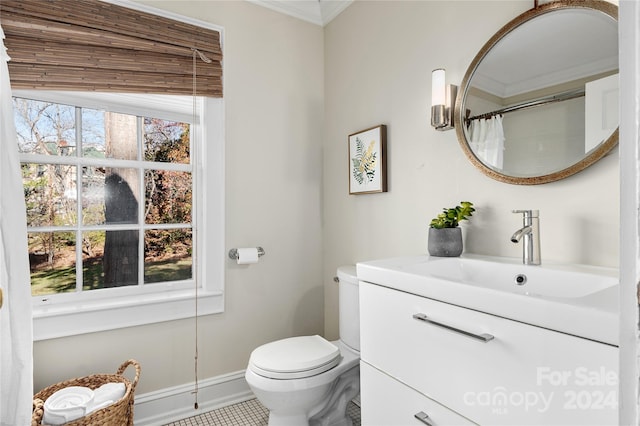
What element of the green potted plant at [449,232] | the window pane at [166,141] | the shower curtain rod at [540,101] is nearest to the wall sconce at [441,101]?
the shower curtain rod at [540,101]

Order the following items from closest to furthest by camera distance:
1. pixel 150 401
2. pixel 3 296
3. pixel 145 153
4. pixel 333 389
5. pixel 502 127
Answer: pixel 3 296 → pixel 502 127 → pixel 333 389 → pixel 150 401 → pixel 145 153

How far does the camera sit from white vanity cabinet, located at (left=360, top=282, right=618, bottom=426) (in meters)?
0.74

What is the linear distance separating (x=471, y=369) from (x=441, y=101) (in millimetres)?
1080

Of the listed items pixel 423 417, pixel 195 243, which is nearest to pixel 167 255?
pixel 195 243

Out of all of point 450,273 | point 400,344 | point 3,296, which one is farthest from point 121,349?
point 450,273

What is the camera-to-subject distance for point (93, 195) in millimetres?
1926

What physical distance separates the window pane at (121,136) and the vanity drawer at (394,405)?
5.56 ft

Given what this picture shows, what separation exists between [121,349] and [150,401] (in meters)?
0.32

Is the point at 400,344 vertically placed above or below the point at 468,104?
below

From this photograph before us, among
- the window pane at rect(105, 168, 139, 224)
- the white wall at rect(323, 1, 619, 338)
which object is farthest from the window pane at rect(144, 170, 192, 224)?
the white wall at rect(323, 1, 619, 338)

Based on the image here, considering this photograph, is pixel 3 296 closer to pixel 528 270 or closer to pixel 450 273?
pixel 450 273

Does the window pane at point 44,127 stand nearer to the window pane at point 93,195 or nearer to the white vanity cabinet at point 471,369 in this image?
the window pane at point 93,195

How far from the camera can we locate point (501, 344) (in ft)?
2.87

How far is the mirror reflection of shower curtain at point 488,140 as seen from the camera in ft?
4.63
